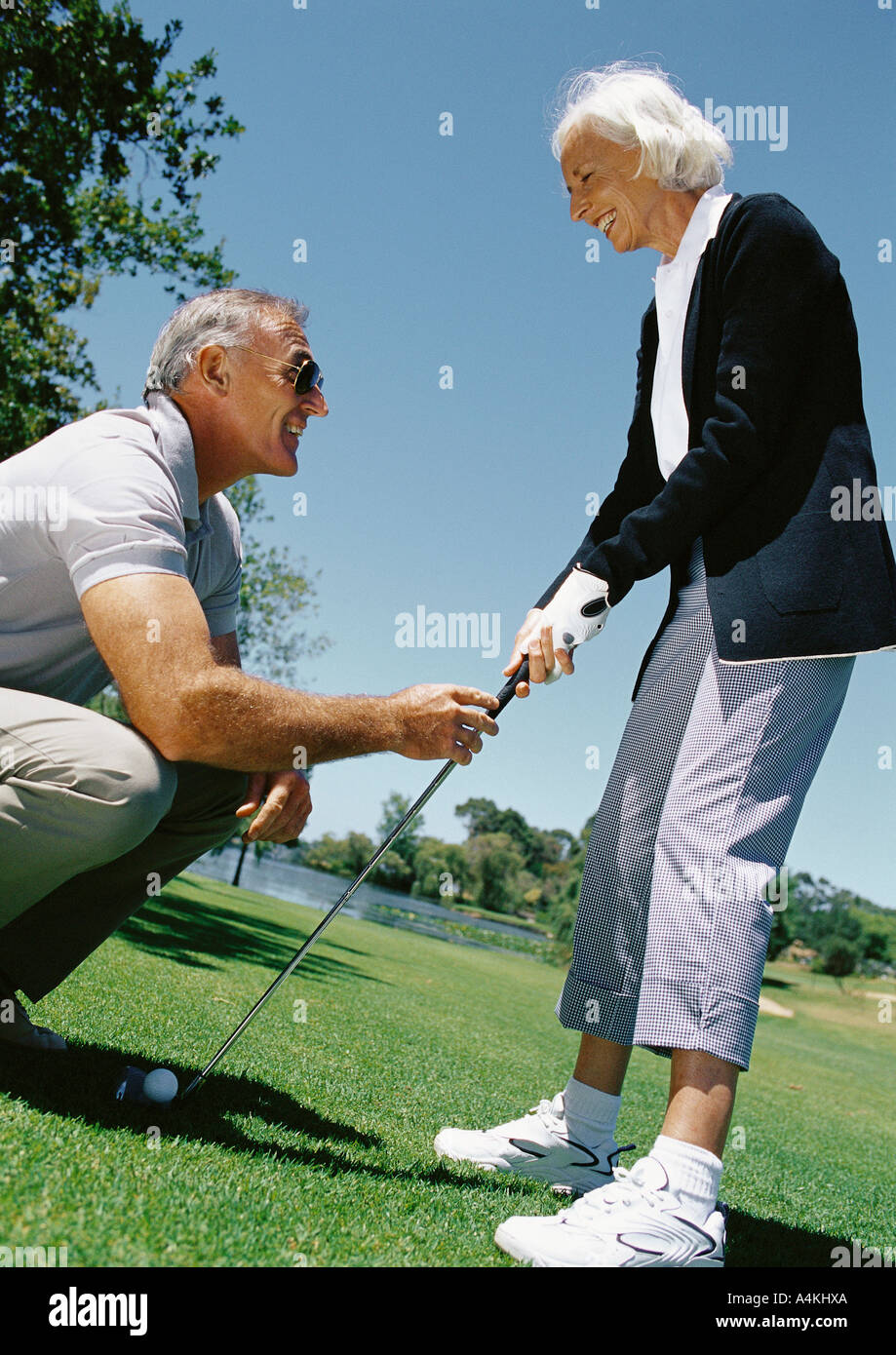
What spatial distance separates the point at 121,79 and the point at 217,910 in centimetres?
1174

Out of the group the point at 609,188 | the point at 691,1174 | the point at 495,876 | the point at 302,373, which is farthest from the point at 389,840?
the point at 495,876

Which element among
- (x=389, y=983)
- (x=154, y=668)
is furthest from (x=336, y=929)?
(x=154, y=668)

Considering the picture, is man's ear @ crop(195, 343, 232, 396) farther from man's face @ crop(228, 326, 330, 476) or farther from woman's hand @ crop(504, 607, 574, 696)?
woman's hand @ crop(504, 607, 574, 696)

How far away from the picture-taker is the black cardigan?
2.20 m

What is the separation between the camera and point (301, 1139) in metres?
2.40

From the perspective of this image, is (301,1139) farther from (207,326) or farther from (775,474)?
(207,326)

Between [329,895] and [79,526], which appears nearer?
[79,526]

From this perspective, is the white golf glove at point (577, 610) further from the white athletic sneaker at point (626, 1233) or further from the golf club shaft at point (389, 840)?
the white athletic sneaker at point (626, 1233)

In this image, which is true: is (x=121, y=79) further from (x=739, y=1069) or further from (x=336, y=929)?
(x=336, y=929)

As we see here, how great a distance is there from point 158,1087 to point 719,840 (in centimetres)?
144

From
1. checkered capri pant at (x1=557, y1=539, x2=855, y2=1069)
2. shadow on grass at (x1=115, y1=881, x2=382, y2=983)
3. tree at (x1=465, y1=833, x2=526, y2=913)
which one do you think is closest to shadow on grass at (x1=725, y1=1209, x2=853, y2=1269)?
checkered capri pant at (x1=557, y1=539, x2=855, y2=1069)

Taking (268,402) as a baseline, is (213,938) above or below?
below

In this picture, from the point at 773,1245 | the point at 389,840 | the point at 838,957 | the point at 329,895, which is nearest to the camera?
the point at 773,1245

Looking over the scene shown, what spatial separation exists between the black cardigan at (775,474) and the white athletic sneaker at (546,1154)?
1331 millimetres
